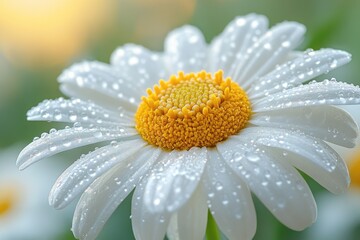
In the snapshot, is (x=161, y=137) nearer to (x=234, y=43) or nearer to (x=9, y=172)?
(x=234, y=43)

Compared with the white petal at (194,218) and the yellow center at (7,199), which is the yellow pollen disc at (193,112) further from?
the yellow center at (7,199)

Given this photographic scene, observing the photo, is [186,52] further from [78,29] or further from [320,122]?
[78,29]

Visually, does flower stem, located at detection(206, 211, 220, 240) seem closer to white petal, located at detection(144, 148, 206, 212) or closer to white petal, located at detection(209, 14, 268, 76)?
white petal, located at detection(144, 148, 206, 212)

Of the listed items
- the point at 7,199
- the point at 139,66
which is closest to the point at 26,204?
the point at 7,199

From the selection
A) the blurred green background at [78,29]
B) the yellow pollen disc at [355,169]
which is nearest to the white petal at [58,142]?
the yellow pollen disc at [355,169]

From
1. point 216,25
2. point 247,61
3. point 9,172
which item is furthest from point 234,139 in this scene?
point 216,25

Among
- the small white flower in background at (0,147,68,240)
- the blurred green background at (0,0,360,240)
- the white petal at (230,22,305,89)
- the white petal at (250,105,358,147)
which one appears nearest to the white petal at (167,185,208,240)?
the white petal at (250,105,358,147)

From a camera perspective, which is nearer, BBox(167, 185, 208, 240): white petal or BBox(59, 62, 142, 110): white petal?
BBox(167, 185, 208, 240): white petal

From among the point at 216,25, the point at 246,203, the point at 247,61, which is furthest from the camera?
the point at 216,25
